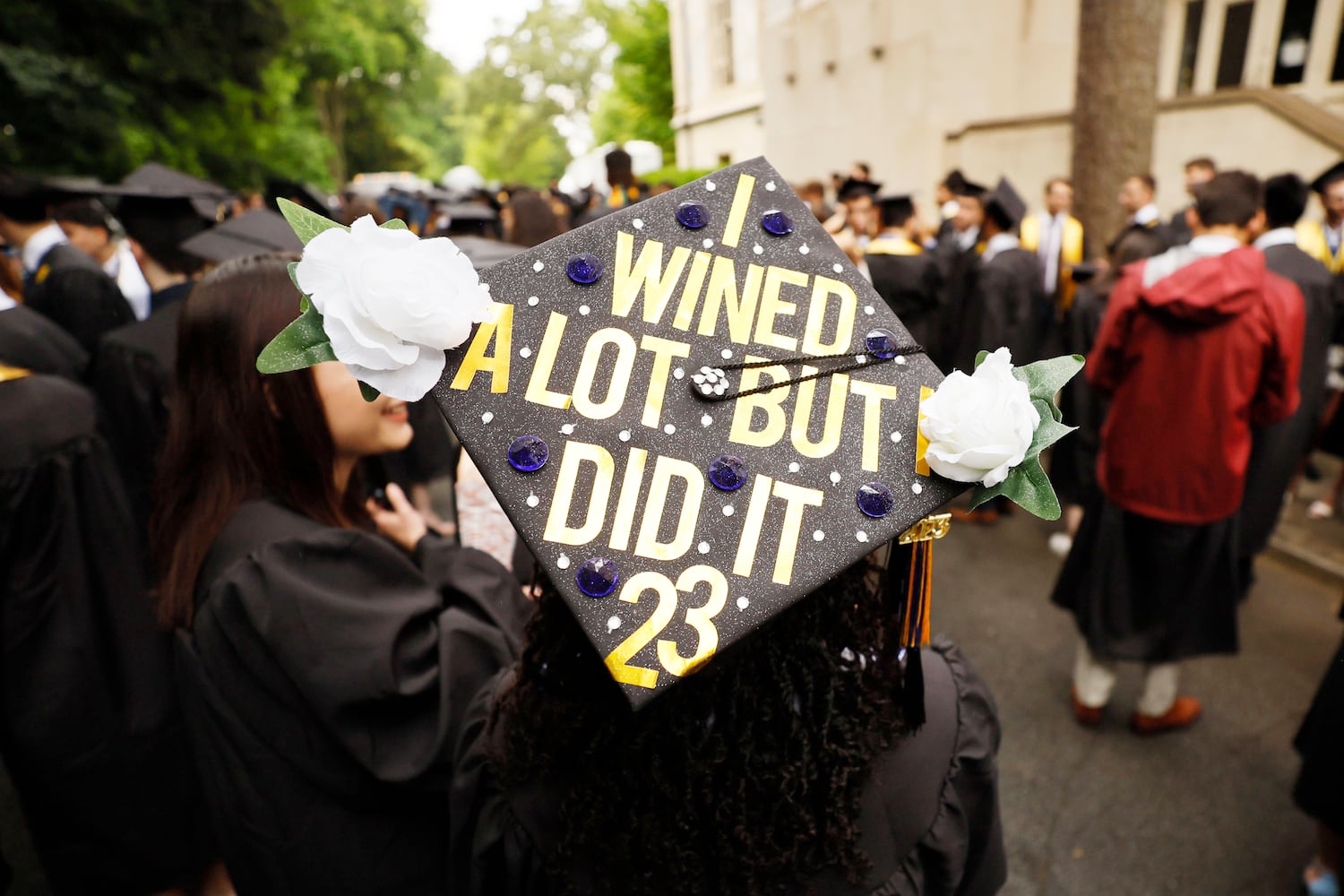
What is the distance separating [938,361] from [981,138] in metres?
7.51

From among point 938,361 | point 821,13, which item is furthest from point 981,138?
point 938,361

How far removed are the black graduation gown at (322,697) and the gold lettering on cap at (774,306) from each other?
0.87 m

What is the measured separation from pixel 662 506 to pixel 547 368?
23 centimetres

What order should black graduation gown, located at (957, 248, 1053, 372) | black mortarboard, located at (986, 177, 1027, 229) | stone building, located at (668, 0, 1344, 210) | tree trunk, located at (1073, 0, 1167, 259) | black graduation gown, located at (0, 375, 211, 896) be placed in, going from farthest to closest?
stone building, located at (668, 0, 1344, 210) < tree trunk, located at (1073, 0, 1167, 259) < black mortarboard, located at (986, 177, 1027, 229) < black graduation gown, located at (957, 248, 1053, 372) < black graduation gown, located at (0, 375, 211, 896)

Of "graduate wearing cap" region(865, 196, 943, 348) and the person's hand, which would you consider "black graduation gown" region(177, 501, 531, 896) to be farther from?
"graduate wearing cap" region(865, 196, 943, 348)

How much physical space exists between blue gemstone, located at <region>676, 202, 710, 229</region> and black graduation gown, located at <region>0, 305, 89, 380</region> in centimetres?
288

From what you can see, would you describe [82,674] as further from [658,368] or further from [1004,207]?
[1004,207]

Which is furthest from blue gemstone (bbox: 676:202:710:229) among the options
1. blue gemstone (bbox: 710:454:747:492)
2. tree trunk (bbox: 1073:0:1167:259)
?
tree trunk (bbox: 1073:0:1167:259)

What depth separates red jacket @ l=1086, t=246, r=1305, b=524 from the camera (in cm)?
269

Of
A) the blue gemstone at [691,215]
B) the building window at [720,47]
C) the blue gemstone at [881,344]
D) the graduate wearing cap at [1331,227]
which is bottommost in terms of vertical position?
the graduate wearing cap at [1331,227]

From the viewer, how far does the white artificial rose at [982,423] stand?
85cm

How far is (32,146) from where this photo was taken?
40.4 feet

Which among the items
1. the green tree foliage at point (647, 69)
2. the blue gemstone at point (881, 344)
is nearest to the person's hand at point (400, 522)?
the blue gemstone at point (881, 344)

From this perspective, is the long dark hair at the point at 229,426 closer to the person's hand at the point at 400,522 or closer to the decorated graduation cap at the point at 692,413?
the person's hand at the point at 400,522
